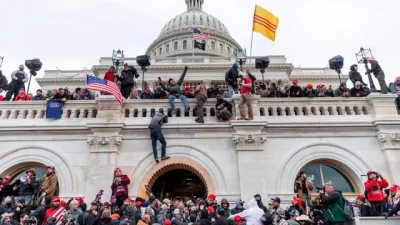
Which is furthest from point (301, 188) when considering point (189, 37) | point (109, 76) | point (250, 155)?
point (189, 37)

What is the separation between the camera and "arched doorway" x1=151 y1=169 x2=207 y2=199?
1388 cm

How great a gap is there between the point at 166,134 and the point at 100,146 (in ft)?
8.44

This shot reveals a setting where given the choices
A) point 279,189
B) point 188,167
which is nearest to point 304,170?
point 279,189

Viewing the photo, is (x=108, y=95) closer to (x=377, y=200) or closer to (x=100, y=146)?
(x=100, y=146)

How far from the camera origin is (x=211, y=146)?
43.4 feet

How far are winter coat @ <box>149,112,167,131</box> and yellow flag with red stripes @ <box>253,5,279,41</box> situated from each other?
10144 mm

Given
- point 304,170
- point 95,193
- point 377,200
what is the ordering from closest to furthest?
point 377,200 → point 95,193 → point 304,170

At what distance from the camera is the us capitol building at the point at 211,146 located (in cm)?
1262

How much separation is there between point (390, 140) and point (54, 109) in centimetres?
1329

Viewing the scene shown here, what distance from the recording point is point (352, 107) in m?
13.9

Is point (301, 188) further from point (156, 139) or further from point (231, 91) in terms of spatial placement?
point (156, 139)

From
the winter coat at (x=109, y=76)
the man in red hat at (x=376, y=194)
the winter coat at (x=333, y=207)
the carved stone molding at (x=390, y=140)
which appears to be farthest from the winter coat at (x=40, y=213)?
the carved stone molding at (x=390, y=140)

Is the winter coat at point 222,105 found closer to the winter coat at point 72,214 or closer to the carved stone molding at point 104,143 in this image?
the carved stone molding at point 104,143

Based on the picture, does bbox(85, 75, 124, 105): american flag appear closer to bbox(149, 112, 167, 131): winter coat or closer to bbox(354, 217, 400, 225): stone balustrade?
bbox(149, 112, 167, 131): winter coat
